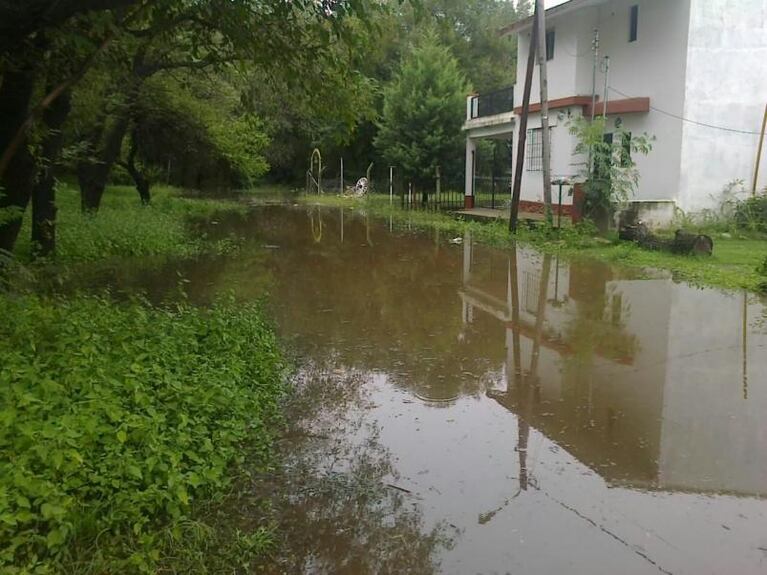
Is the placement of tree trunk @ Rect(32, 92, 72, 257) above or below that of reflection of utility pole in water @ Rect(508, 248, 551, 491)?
above

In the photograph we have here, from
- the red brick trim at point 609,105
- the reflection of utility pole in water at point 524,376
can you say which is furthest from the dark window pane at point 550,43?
A: the reflection of utility pole in water at point 524,376

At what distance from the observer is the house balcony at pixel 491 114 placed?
26859 millimetres

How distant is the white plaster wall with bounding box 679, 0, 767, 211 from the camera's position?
62.7ft

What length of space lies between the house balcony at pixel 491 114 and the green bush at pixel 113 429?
21611 millimetres

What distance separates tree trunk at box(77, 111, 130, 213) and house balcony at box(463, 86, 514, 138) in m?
13.9

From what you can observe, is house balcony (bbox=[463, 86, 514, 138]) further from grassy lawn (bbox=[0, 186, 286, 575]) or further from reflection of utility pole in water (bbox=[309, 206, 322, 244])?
grassy lawn (bbox=[0, 186, 286, 575])

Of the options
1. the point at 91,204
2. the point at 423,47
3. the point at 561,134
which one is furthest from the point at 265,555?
the point at 423,47

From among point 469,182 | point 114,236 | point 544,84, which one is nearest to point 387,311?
point 114,236

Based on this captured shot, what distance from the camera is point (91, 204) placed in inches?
720

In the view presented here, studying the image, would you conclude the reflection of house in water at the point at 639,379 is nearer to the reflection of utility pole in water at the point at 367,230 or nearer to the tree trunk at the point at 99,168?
the reflection of utility pole in water at the point at 367,230

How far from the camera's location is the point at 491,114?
2819 cm

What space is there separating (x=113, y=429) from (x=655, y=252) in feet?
44.6

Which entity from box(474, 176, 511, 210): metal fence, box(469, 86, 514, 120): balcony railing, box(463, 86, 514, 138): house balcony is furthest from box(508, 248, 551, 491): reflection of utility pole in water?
box(474, 176, 511, 210): metal fence

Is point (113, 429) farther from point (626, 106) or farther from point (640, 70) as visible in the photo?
point (640, 70)
